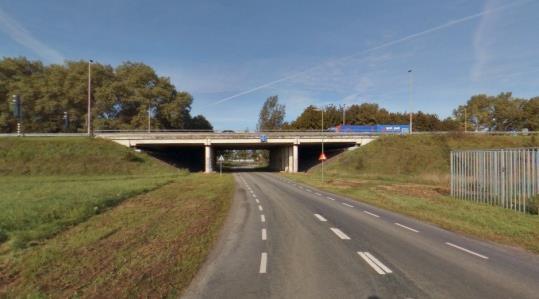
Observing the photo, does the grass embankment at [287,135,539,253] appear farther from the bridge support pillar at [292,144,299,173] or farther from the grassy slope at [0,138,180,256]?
the grassy slope at [0,138,180,256]

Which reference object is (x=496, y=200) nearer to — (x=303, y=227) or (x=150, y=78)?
(x=303, y=227)

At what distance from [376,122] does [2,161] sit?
292ft

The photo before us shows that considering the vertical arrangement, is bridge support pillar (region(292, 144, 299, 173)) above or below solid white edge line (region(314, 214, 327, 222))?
above

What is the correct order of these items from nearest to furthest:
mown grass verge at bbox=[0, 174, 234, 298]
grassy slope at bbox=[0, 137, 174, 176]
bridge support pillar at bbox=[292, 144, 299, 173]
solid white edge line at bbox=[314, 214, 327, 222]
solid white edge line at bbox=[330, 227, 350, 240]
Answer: mown grass verge at bbox=[0, 174, 234, 298]
solid white edge line at bbox=[330, 227, 350, 240]
solid white edge line at bbox=[314, 214, 327, 222]
grassy slope at bbox=[0, 137, 174, 176]
bridge support pillar at bbox=[292, 144, 299, 173]

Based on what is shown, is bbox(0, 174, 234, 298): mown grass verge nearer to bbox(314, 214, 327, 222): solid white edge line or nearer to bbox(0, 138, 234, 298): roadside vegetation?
bbox(0, 138, 234, 298): roadside vegetation

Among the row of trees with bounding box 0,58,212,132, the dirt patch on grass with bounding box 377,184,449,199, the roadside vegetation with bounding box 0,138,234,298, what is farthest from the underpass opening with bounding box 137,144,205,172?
the dirt patch on grass with bounding box 377,184,449,199

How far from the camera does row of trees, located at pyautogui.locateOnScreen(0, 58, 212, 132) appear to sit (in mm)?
70438

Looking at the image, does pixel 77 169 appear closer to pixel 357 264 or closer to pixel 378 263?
pixel 357 264

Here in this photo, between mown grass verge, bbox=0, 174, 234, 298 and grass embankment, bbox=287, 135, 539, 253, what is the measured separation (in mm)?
9099

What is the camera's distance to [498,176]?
61.4 ft

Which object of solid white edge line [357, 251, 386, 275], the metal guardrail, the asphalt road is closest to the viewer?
the asphalt road

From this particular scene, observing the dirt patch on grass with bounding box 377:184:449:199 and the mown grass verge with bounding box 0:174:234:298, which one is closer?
the mown grass verge with bounding box 0:174:234:298

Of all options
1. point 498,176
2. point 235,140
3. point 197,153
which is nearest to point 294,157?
point 235,140

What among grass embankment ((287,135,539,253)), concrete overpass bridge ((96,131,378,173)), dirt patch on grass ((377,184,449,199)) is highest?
concrete overpass bridge ((96,131,378,173))
